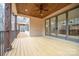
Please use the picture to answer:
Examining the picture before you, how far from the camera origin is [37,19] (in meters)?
16.0

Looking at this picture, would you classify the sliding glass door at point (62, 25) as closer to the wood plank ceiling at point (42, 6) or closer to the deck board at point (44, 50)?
the wood plank ceiling at point (42, 6)

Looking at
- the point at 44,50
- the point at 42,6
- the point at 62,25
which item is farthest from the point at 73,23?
the point at 44,50

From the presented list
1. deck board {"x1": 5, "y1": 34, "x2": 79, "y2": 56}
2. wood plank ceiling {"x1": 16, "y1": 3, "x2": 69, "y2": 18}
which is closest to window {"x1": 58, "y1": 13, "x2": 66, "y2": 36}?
wood plank ceiling {"x1": 16, "y1": 3, "x2": 69, "y2": 18}

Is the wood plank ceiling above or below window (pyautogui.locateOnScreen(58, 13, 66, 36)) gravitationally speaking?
above

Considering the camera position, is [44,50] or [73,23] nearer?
[44,50]

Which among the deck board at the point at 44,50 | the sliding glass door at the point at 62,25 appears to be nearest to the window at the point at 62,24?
the sliding glass door at the point at 62,25

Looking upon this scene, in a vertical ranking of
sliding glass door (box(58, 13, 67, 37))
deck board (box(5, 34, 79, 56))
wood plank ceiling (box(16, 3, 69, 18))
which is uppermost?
wood plank ceiling (box(16, 3, 69, 18))

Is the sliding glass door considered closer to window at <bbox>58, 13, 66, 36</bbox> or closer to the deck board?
window at <bbox>58, 13, 66, 36</bbox>

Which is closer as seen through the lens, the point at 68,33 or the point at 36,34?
the point at 68,33

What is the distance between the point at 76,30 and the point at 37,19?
28.5ft

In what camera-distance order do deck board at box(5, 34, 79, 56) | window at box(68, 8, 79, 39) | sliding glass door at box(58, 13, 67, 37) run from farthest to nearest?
1. sliding glass door at box(58, 13, 67, 37)
2. window at box(68, 8, 79, 39)
3. deck board at box(5, 34, 79, 56)

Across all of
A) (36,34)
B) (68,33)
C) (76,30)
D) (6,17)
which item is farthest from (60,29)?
(36,34)

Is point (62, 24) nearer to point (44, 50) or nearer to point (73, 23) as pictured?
point (73, 23)

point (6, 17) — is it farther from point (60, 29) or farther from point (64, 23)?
point (60, 29)
